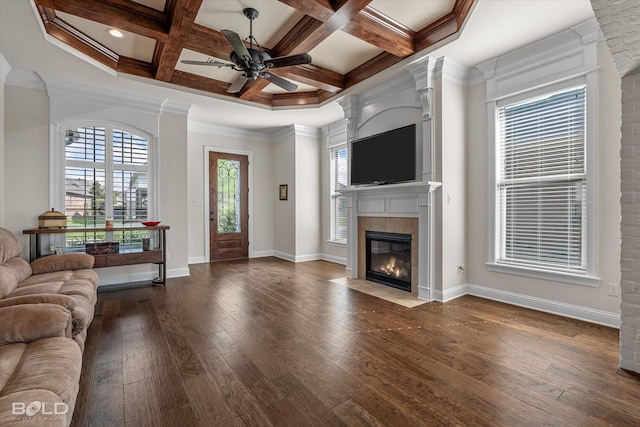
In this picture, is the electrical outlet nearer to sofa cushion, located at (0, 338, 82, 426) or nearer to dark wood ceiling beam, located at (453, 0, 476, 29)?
dark wood ceiling beam, located at (453, 0, 476, 29)

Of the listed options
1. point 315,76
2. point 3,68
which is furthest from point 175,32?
point 3,68

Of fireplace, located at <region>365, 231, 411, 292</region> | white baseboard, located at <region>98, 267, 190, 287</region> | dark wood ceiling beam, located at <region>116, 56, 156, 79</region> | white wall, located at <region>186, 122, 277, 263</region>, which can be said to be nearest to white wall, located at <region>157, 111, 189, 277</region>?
white baseboard, located at <region>98, 267, 190, 287</region>

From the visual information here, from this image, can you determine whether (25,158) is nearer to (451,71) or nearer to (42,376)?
(42,376)

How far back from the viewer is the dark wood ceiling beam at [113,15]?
2.76m

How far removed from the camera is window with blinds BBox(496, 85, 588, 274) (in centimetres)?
318

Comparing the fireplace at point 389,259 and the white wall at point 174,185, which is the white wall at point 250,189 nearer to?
the white wall at point 174,185

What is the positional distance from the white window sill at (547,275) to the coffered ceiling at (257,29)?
2712 mm

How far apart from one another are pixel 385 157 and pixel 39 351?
13.0 ft

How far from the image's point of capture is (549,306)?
132 inches

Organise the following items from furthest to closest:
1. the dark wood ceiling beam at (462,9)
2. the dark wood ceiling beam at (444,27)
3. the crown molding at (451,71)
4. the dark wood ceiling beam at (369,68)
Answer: the dark wood ceiling beam at (369,68) → the crown molding at (451,71) → the dark wood ceiling beam at (444,27) → the dark wood ceiling beam at (462,9)

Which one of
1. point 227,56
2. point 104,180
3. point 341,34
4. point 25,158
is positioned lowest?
point 104,180

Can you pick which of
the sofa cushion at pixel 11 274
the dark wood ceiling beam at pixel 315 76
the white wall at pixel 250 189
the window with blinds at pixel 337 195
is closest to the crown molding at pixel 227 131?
the white wall at pixel 250 189

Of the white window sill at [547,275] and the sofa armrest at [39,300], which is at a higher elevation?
the sofa armrest at [39,300]

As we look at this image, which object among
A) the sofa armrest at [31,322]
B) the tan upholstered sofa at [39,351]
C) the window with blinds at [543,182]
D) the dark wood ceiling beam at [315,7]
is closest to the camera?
the tan upholstered sofa at [39,351]
